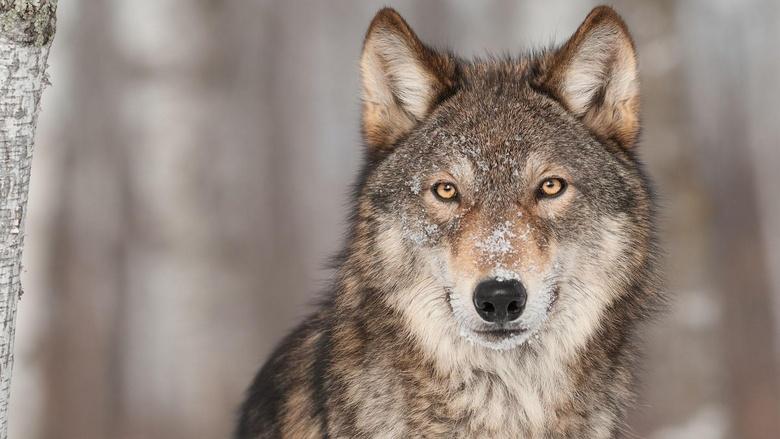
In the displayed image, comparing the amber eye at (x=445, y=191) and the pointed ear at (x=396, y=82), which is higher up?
the pointed ear at (x=396, y=82)

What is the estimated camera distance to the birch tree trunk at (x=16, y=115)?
293 centimetres

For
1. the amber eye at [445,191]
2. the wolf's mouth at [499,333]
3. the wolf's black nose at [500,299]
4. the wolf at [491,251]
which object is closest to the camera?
the wolf's black nose at [500,299]

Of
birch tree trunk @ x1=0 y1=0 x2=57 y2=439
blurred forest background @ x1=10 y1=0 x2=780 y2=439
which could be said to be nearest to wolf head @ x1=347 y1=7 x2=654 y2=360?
birch tree trunk @ x1=0 y1=0 x2=57 y2=439

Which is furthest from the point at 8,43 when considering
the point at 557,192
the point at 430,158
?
the point at 557,192

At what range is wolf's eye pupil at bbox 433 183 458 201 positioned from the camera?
11.7 feet

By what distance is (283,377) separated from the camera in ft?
14.4

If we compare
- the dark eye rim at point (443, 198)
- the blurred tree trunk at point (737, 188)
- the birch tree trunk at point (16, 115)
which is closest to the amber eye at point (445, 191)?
the dark eye rim at point (443, 198)

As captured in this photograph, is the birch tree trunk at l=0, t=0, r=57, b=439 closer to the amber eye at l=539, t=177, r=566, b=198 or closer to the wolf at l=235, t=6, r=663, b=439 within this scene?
the wolf at l=235, t=6, r=663, b=439

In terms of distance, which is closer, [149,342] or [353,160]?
[149,342]

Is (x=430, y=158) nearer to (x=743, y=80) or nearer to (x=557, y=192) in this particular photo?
(x=557, y=192)

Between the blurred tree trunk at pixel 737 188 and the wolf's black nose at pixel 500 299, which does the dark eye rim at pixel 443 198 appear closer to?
the wolf's black nose at pixel 500 299

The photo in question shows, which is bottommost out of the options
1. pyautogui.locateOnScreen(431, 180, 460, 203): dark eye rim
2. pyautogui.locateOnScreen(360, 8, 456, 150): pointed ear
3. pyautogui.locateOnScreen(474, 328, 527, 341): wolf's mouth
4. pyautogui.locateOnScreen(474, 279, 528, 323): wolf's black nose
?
pyautogui.locateOnScreen(474, 328, 527, 341): wolf's mouth

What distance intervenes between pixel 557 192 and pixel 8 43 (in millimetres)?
2143

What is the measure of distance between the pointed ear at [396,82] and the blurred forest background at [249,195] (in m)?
5.34
